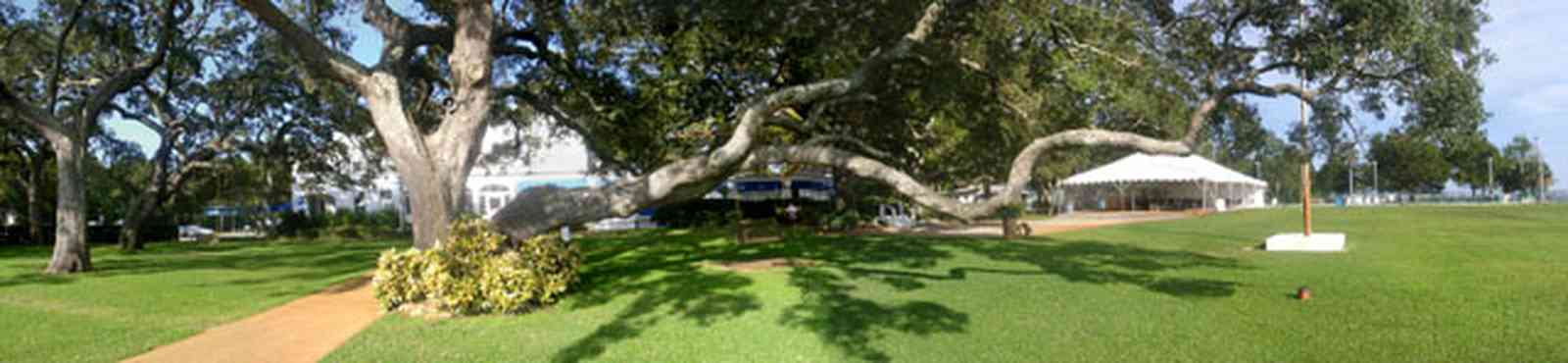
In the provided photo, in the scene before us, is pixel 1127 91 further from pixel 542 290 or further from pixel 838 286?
pixel 542 290

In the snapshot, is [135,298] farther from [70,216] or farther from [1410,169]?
[1410,169]

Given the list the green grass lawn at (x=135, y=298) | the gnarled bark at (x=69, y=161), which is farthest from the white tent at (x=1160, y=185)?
the gnarled bark at (x=69, y=161)

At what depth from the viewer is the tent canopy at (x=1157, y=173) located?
35.1 m

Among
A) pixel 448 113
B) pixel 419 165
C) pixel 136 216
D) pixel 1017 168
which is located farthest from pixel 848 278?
pixel 136 216

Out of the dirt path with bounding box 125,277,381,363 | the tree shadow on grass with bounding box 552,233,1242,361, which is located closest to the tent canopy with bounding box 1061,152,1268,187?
the tree shadow on grass with bounding box 552,233,1242,361

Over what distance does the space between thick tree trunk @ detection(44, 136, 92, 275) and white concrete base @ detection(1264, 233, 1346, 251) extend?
2080cm

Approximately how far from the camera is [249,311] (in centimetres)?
937

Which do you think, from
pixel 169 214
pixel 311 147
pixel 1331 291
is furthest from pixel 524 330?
pixel 169 214

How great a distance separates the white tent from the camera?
1409 inches

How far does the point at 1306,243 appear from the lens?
1408 cm

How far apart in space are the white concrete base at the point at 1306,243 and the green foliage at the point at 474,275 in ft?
39.0

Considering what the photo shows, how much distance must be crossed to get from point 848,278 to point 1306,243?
8407 mm

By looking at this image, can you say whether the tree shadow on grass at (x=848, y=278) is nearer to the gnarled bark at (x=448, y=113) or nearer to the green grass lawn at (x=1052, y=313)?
the green grass lawn at (x=1052, y=313)

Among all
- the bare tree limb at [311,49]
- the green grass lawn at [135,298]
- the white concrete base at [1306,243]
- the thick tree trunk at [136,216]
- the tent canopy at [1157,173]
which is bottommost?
the green grass lawn at [135,298]
